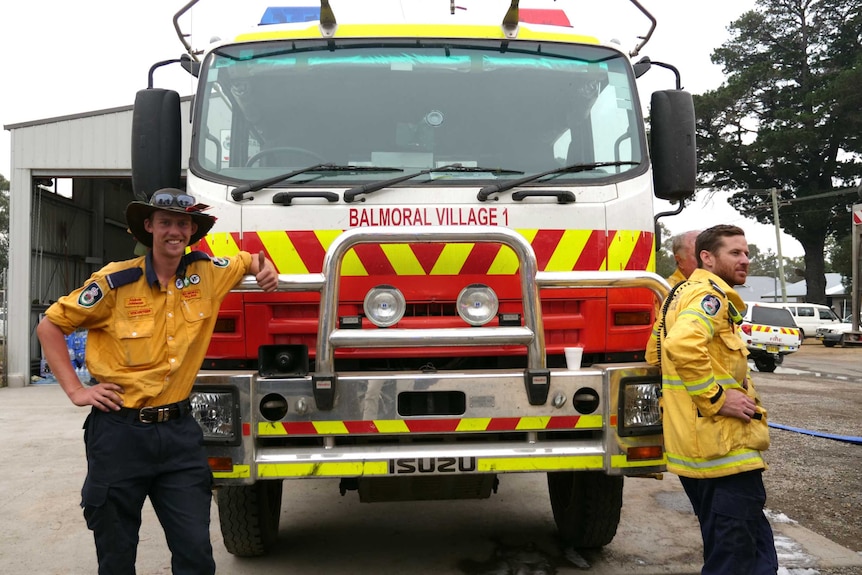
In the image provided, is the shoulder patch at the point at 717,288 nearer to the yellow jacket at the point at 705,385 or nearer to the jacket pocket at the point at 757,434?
the yellow jacket at the point at 705,385

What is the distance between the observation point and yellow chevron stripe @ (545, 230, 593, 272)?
3576 millimetres

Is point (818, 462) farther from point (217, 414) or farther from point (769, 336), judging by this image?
point (769, 336)

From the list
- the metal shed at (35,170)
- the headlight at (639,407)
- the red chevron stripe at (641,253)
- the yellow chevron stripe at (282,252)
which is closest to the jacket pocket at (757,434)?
the headlight at (639,407)

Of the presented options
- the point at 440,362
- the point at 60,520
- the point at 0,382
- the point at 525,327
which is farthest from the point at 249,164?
the point at 0,382

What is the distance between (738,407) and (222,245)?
2.25 meters

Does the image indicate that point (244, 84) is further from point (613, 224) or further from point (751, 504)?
point (751, 504)

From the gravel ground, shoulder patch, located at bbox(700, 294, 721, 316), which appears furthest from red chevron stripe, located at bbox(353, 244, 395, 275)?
the gravel ground

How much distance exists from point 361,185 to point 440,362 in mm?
873

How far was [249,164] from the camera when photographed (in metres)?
3.68

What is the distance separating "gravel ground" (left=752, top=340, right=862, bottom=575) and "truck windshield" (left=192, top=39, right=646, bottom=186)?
249 centimetres

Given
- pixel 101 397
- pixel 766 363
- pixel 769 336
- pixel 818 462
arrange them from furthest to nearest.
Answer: pixel 766 363 < pixel 769 336 < pixel 818 462 < pixel 101 397

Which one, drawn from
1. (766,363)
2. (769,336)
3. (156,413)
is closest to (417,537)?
(156,413)

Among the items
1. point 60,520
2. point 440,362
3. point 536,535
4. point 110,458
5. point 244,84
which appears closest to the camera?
point 110,458

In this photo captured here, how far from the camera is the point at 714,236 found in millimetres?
3303
